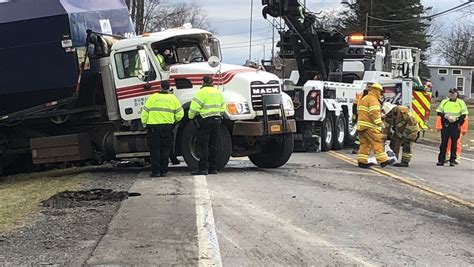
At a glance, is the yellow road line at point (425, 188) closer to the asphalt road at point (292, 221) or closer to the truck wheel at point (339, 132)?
the asphalt road at point (292, 221)

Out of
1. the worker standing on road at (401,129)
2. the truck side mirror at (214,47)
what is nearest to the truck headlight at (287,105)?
the truck side mirror at (214,47)

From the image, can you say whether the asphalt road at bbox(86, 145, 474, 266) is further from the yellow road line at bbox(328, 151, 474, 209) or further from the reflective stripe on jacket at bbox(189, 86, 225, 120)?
the reflective stripe on jacket at bbox(189, 86, 225, 120)

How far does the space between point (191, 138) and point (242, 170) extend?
52.5 inches

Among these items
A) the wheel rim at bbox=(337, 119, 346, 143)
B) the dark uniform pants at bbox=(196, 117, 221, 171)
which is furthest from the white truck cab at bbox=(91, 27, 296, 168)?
the wheel rim at bbox=(337, 119, 346, 143)

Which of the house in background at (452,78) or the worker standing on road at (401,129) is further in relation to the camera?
the house in background at (452,78)

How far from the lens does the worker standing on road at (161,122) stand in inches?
483

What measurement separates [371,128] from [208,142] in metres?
3.54

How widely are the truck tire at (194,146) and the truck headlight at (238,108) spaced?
14.6 inches

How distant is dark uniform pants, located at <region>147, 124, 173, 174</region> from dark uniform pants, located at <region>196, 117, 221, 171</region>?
563 millimetres

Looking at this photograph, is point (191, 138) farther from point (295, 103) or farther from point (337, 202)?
point (295, 103)

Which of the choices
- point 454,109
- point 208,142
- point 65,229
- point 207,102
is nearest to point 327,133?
point 454,109

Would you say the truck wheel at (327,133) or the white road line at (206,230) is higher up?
the white road line at (206,230)

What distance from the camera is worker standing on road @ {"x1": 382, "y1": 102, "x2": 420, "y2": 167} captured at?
14.9m

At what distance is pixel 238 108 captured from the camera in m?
12.8
